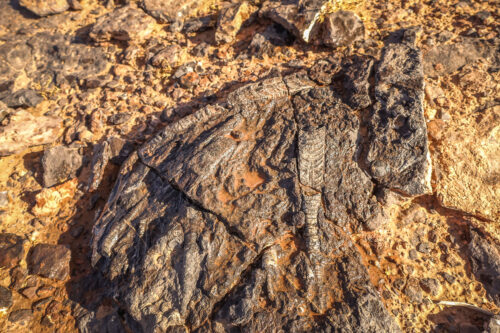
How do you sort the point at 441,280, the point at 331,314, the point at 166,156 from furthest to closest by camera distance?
1. the point at 166,156
2. the point at 441,280
3. the point at 331,314

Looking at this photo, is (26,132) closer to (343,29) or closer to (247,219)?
(247,219)

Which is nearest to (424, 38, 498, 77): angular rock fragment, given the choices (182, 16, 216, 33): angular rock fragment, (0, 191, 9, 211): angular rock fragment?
(182, 16, 216, 33): angular rock fragment

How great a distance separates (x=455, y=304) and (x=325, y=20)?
3556 millimetres

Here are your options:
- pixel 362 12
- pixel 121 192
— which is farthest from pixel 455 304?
pixel 362 12

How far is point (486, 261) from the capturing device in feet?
8.29

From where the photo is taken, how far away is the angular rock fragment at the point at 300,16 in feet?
13.0

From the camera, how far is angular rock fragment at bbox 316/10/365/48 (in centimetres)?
382

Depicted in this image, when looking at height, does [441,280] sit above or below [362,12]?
below

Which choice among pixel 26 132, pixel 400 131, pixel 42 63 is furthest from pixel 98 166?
pixel 400 131

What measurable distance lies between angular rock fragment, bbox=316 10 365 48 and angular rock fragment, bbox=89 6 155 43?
2.92 meters

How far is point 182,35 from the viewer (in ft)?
15.7

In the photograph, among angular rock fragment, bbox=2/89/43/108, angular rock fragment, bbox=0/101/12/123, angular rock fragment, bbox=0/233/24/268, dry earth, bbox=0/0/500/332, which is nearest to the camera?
dry earth, bbox=0/0/500/332

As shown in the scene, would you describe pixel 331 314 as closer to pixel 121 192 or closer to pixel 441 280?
pixel 441 280

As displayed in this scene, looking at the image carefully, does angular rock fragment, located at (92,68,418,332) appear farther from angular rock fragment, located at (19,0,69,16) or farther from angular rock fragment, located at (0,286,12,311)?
angular rock fragment, located at (19,0,69,16)
